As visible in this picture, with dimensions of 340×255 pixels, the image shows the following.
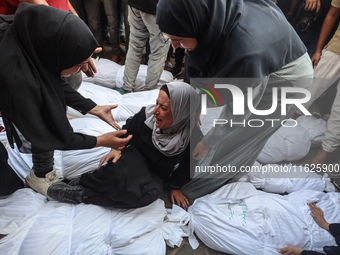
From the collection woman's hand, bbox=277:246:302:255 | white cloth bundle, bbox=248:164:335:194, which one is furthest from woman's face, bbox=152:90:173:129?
woman's hand, bbox=277:246:302:255

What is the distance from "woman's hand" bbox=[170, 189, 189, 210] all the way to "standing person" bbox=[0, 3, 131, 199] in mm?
773

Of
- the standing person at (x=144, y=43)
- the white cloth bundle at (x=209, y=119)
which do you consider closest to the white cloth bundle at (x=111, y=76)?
the standing person at (x=144, y=43)

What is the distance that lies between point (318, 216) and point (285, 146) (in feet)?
2.31

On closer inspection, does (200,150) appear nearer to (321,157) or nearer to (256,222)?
(256,222)

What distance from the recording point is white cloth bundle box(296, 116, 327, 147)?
7.32 feet

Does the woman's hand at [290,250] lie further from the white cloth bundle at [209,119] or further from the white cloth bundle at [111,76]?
the white cloth bundle at [111,76]

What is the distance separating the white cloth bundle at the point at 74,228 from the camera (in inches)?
46.2

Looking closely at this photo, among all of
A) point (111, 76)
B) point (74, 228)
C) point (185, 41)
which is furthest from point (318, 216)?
point (111, 76)

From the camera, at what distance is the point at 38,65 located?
0.96 m

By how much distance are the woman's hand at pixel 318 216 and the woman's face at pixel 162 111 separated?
1.04 m

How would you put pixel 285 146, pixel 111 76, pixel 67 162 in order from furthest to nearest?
pixel 111 76 < pixel 285 146 < pixel 67 162

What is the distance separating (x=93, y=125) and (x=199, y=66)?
0.95m

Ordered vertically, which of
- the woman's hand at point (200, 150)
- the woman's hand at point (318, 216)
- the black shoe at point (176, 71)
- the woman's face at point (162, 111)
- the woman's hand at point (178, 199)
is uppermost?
the woman's face at point (162, 111)

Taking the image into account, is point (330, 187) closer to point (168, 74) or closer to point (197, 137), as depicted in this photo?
point (197, 137)
